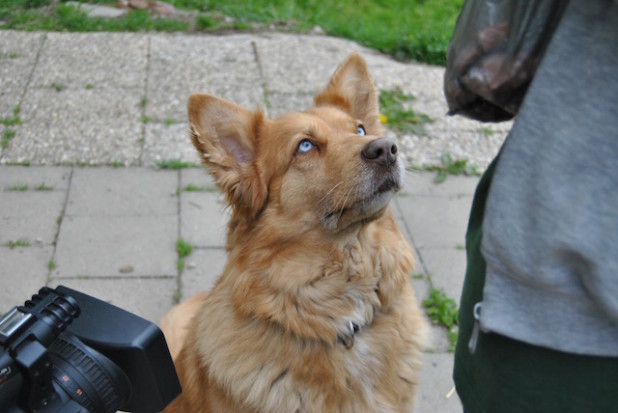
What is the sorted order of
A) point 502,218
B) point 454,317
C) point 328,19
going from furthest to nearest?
1. point 328,19
2. point 454,317
3. point 502,218

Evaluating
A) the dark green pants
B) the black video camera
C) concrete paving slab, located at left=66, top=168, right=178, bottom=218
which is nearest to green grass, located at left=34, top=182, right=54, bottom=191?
concrete paving slab, located at left=66, top=168, right=178, bottom=218

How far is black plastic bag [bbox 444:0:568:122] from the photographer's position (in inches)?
55.8

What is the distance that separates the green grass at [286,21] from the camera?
670 cm

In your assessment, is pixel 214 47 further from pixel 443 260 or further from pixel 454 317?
pixel 454 317

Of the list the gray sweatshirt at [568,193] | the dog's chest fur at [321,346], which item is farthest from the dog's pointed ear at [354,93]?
the gray sweatshirt at [568,193]

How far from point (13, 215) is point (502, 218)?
12.1 ft

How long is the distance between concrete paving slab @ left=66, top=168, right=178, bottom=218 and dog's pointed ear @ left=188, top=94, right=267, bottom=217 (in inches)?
71.2

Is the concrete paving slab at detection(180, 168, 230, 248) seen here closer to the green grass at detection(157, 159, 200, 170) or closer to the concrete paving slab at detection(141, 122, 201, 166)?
the green grass at detection(157, 159, 200, 170)

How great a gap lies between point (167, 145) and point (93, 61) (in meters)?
1.58

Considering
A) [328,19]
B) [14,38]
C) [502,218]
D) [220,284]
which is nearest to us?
[502,218]

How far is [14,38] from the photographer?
6.30 meters

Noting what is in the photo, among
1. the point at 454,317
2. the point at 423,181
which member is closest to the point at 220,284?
the point at 454,317

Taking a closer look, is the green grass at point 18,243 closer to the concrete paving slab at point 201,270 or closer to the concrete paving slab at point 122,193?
the concrete paving slab at point 122,193

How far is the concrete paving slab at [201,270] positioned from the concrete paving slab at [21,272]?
0.79 m
